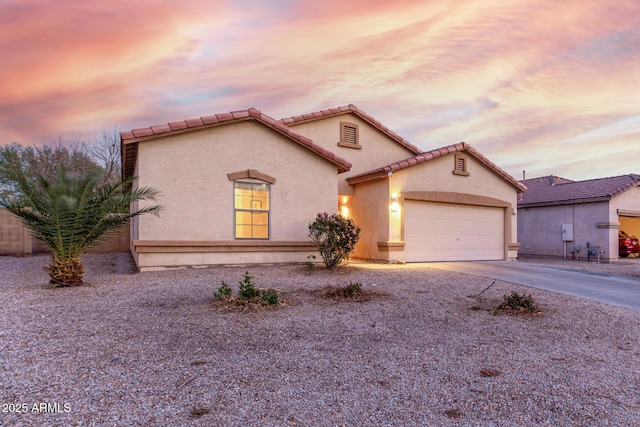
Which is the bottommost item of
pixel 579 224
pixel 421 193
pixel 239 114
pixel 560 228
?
pixel 560 228

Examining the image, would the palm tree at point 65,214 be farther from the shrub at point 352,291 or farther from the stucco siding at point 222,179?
the shrub at point 352,291

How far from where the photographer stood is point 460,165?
612 inches

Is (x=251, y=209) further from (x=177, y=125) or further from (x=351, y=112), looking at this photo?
(x=351, y=112)

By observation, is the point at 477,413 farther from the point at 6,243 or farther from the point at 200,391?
the point at 6,243

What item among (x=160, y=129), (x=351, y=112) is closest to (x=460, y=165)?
(x=351, y=112)

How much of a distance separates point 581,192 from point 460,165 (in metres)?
9.48

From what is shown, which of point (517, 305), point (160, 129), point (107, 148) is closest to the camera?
point (517, 305)

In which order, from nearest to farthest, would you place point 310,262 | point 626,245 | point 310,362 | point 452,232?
1. point 310,362
2. point 310,262
3. point 452,232
4. point 626,245

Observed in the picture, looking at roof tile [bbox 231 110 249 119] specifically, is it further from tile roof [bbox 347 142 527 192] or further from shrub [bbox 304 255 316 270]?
tile roof [bbox 347 142 527 192]

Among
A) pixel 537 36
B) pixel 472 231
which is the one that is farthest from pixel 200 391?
pixel 472 231

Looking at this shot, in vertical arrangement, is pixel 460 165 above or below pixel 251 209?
above

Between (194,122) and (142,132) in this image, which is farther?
(194,122)

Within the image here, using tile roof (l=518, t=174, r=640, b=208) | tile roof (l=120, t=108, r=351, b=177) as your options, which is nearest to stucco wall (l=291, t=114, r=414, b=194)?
tile roof (l=120, t=108, r=351, b=177)

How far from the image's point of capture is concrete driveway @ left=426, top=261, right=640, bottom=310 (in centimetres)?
879
